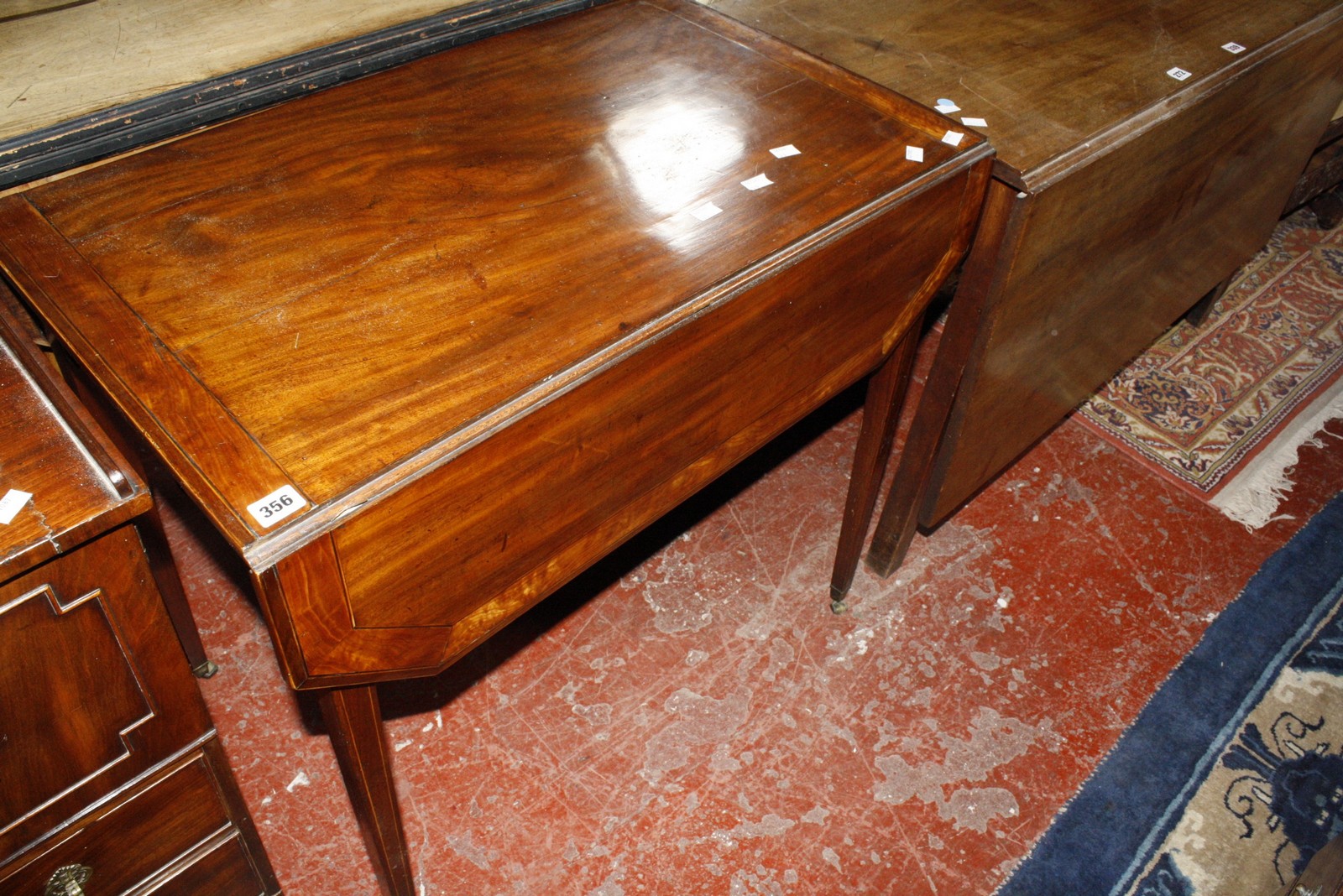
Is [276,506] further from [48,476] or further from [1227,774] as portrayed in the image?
[1227,774]

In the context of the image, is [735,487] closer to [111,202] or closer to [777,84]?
[777,84]

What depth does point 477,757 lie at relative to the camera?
5.19 feet

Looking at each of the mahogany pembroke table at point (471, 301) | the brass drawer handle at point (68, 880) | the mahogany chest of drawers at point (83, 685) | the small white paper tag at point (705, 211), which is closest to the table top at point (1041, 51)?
the mahogany pembroke table at point (471, 301)

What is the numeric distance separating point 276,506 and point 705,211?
21.7 inches

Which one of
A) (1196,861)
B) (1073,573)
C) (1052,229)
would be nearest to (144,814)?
(1052,229)

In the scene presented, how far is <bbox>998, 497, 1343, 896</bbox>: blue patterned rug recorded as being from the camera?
4.91 feet

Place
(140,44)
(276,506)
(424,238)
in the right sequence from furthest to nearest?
(140,44)
(424,238)
(276,506)

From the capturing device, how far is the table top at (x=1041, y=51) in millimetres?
1359

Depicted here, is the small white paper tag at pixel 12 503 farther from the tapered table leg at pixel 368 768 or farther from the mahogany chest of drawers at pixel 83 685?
the tapered table leg at pixel 368 768

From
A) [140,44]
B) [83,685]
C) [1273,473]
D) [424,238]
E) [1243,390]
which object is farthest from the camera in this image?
[1243,390]

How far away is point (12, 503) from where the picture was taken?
2.68 ft

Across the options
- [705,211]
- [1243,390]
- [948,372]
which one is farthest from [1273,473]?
[705,211]

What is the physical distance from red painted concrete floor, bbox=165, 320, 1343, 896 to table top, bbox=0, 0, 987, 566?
877 mm

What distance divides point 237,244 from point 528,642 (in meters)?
0.93
